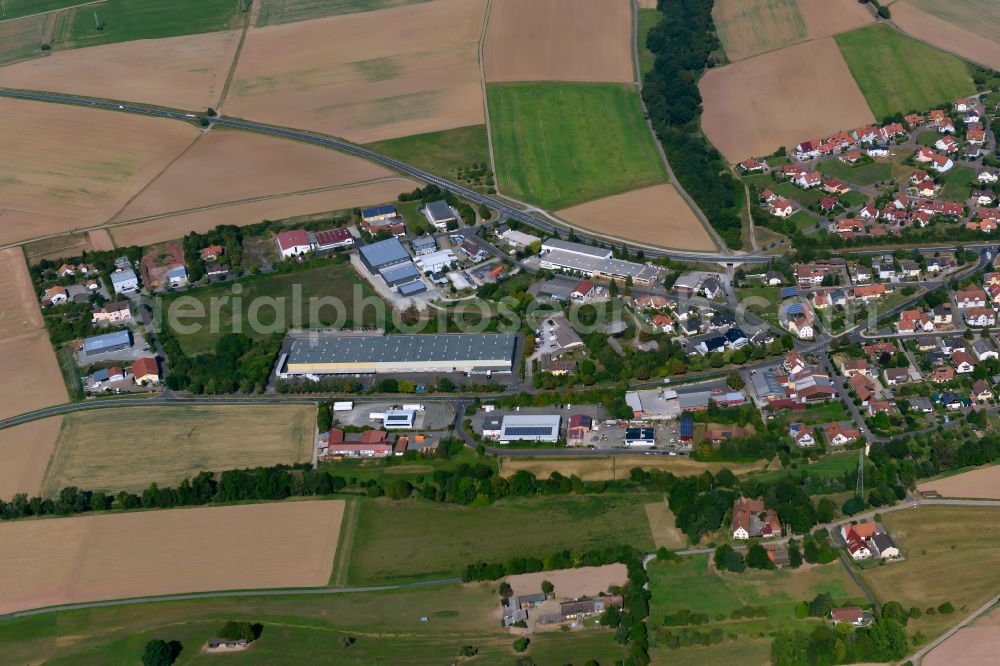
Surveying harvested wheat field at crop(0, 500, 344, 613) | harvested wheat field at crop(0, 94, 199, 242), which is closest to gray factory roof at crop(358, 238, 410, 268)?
harvested wheat field at crop(0, 94, 199, 242)

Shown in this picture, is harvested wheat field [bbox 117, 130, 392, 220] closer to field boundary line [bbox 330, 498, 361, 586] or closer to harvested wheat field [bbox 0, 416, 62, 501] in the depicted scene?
harvested wheat field [bbox 0, 416, 62, 501]

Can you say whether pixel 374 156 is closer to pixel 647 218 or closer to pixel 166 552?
pixel 647 218

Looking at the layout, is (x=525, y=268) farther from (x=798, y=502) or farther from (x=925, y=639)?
(x=925, y=639)

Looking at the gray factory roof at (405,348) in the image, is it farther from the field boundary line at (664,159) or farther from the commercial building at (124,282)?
the field boundary line at (664,159)

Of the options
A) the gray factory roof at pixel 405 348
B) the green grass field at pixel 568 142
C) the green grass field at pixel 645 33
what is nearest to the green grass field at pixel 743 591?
the gray factory roof at pixel 405 348

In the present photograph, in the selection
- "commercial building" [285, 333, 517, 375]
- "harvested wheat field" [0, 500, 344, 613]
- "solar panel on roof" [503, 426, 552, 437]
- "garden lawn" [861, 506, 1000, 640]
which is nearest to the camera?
"garden lawn" [861, 506, 1000, 640]

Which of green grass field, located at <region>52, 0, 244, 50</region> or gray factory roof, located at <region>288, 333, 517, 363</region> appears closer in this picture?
gray factory roof, located at <region>288, 333, 517, 363</region>
